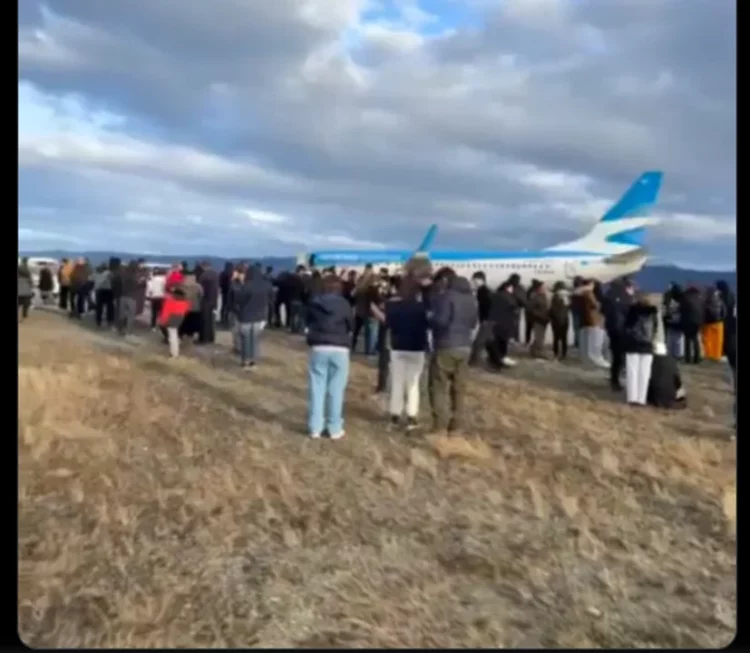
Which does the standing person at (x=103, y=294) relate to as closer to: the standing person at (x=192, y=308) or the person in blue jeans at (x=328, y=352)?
the standing person at (x=192, y=308)

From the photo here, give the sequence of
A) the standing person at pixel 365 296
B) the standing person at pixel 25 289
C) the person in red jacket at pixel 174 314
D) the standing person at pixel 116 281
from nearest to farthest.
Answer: the standing person at pixel 365 296, the person in red jacket at pixel 174 314, the standing person at pixel 25 289, the standing person at pixel 116 281

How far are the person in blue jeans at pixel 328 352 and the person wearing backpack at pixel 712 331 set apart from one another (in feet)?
27.4

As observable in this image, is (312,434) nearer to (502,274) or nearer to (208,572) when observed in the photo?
(208,572)

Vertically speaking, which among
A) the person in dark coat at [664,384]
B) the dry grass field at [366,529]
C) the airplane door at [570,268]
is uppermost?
the airplane door at [570,268]

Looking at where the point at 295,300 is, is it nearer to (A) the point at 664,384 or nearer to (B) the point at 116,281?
(B) the point at 116,281

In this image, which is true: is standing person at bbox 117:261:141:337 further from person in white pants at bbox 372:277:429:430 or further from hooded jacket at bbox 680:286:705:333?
hooded jacket at bbox 680:286:705:333

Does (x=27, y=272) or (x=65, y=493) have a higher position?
(x=27, y=272)

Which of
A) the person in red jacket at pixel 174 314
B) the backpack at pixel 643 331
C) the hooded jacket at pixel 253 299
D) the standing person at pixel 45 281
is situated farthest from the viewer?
the standing person at pixel 45 281

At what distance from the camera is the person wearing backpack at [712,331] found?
13875 millimetres

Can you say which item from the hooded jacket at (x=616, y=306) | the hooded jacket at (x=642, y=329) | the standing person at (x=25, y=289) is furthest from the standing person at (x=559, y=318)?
the standing person at (x=25, y=289)

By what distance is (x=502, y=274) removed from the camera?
3083 cm

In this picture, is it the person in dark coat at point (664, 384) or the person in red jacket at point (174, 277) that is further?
the person in red jacket at point (174, 277)

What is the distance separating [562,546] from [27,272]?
40.1 ft
